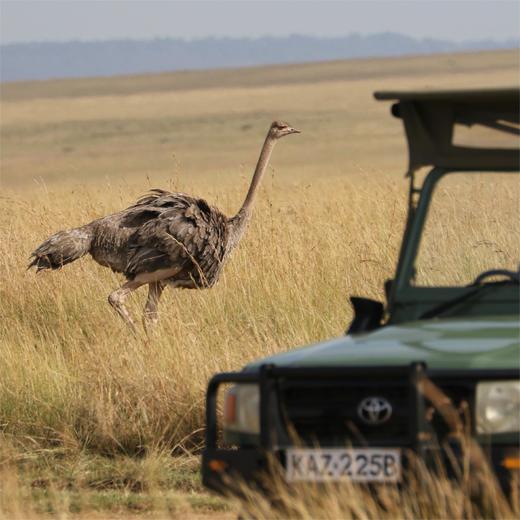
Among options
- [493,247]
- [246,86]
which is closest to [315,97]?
[246,86]

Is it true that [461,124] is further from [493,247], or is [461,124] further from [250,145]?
[250,145]

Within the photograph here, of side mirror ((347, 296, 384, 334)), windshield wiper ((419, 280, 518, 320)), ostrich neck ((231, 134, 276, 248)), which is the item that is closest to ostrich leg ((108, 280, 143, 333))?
ostrich neck ((231, 134, 276, 248))

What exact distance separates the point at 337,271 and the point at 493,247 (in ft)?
16.1

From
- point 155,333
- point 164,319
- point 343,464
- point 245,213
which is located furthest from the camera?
point 245,213

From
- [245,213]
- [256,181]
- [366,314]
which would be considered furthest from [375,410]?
[256,181]

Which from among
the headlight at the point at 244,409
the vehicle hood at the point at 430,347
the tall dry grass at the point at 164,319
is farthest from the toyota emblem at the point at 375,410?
the tall dry grass at the point at 164,319

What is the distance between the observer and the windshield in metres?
5.81

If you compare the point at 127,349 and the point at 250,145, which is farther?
the point at 250,145

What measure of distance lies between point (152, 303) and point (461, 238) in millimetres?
4339

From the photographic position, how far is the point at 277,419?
4.78 metres

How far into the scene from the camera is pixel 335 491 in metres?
4.58

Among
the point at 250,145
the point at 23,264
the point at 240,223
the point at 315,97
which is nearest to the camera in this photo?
the point at 240,223

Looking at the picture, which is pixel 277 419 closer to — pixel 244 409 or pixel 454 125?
pixel 244 409

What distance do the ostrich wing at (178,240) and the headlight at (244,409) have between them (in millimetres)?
5051
